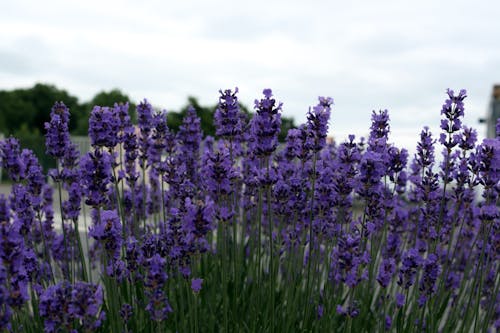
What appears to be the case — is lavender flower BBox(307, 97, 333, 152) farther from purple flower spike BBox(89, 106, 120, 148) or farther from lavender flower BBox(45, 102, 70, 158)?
lavender flower BBox(45, 102, 70, 158)

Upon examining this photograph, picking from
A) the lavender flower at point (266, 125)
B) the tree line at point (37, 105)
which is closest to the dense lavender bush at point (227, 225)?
the lavender flower at point (266, 125)

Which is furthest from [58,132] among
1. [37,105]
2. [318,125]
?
[37,105]

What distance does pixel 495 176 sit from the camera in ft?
11.0

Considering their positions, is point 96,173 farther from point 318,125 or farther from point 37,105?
point 37,105

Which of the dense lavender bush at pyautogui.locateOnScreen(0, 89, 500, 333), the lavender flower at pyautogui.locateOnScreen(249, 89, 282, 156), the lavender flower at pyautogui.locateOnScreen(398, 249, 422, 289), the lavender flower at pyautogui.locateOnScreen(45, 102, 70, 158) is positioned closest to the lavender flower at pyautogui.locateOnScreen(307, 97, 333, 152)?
the dense lavender bush at pyautogui.locateOnScreen(0, 89, 500, 333)

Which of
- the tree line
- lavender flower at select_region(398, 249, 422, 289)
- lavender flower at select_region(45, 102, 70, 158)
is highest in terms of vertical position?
the tree line

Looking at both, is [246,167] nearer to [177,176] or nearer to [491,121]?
[177,176]

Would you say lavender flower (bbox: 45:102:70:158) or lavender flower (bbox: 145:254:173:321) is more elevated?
lavender flower (bbox: 45:102:70:158)

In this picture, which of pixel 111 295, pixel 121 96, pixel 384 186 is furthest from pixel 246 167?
pixel 121 96

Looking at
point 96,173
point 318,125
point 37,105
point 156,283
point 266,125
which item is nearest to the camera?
point 156,283

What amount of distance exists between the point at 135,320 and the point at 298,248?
1.63 metres

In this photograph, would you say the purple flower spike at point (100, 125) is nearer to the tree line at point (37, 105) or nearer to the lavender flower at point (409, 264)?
the lavender flower at point (409, 264)

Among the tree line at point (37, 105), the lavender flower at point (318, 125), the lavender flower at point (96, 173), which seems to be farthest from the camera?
the tree line at point (37, 105)

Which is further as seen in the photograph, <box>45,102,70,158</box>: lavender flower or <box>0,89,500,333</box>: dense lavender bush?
<box>45,102,70,158</box>: lavender flower
